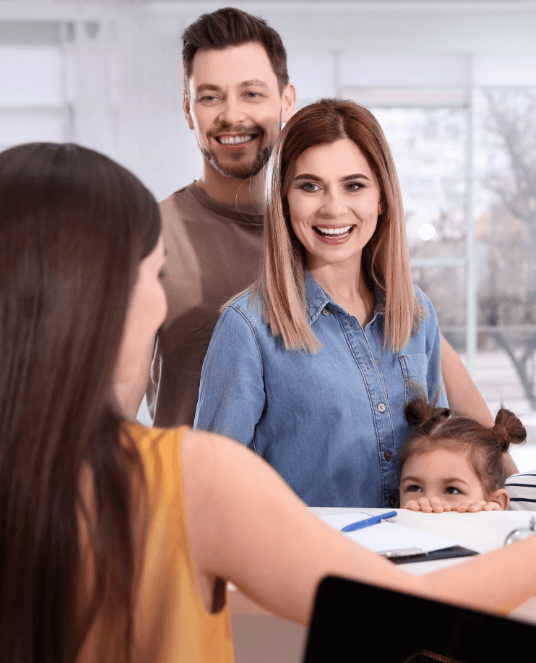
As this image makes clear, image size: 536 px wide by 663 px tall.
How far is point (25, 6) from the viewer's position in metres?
4.90

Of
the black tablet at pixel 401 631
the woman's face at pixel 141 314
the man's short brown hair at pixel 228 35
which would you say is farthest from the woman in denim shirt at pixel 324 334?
the black tablet at pixel 401 631

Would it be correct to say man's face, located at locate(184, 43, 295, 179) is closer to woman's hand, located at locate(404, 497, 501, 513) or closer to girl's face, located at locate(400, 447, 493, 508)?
girl's face, located at locate(400, 447, 493, 508)

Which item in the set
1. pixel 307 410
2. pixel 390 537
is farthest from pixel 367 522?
pixel 307 410

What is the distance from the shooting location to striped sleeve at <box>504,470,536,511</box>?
173cm

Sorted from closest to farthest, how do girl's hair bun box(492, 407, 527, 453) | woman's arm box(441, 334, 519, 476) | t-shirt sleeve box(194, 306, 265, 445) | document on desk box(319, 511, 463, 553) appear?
document on desk box(319, 511, 463, 553) < t-shirt sleeve box(194, 306, 265, 445) < girl's hair bun box(492, 407, 527, 453) < woman's arm box(441, 334, 519, 476)

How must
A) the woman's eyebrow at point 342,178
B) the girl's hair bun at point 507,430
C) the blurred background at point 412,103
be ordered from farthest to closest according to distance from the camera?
the blurred background at point 412,103 → the girl's hair bun at point 507,430 → the woman's eyebrow at point 342,178

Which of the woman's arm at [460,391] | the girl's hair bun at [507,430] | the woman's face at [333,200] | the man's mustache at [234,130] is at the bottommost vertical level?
the girl's hair bun at [507,430]

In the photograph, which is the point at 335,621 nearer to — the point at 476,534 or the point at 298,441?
the point at 476,534

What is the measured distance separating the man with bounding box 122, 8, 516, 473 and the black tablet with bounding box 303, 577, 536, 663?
56.0 inches

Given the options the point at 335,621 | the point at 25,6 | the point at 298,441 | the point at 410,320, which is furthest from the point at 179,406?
the point at 25,6

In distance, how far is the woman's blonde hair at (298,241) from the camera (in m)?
1.63

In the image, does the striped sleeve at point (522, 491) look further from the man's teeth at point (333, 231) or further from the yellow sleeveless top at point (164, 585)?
the yellow sleeveless top at point (164, 585)

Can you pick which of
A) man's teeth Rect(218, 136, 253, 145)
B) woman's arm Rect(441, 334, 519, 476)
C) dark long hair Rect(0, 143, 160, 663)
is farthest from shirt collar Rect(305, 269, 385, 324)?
dark long hair Rect(0, 143, 160, 663)

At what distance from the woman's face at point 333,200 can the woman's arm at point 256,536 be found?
42.3 inches
